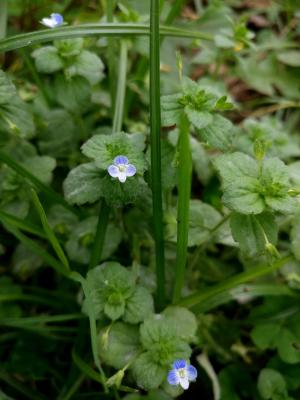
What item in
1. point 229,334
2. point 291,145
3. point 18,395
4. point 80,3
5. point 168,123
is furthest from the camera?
point 80,3

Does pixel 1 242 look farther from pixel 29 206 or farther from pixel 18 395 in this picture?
pixel 18 395

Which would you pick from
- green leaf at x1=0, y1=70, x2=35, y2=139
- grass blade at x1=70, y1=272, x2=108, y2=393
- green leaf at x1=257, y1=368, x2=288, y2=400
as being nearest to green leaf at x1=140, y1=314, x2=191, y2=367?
grass blade at x1=70, y1=272, x2=108, y2=393

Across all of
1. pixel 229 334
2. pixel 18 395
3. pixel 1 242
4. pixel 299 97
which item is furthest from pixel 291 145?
pixel 18 395

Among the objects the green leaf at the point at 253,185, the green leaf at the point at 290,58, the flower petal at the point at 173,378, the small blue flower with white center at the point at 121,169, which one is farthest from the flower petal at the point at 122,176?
the green leaf at the point at 290,58

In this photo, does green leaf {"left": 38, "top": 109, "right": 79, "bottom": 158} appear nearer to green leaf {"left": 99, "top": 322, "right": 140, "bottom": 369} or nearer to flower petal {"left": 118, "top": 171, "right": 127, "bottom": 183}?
flower petal {"left": 118, "top": 171, "right": 127, "bottom": 183}

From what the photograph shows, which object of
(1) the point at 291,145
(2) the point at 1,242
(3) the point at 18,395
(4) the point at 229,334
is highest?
(1) the point at 291,145

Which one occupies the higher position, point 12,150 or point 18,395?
point 12,150

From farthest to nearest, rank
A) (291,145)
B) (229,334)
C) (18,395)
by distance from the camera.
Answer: (291,145)
(229,334)
(18,395)

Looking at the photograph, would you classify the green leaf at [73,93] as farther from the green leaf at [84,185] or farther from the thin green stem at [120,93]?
the green leaf at [84,185]
